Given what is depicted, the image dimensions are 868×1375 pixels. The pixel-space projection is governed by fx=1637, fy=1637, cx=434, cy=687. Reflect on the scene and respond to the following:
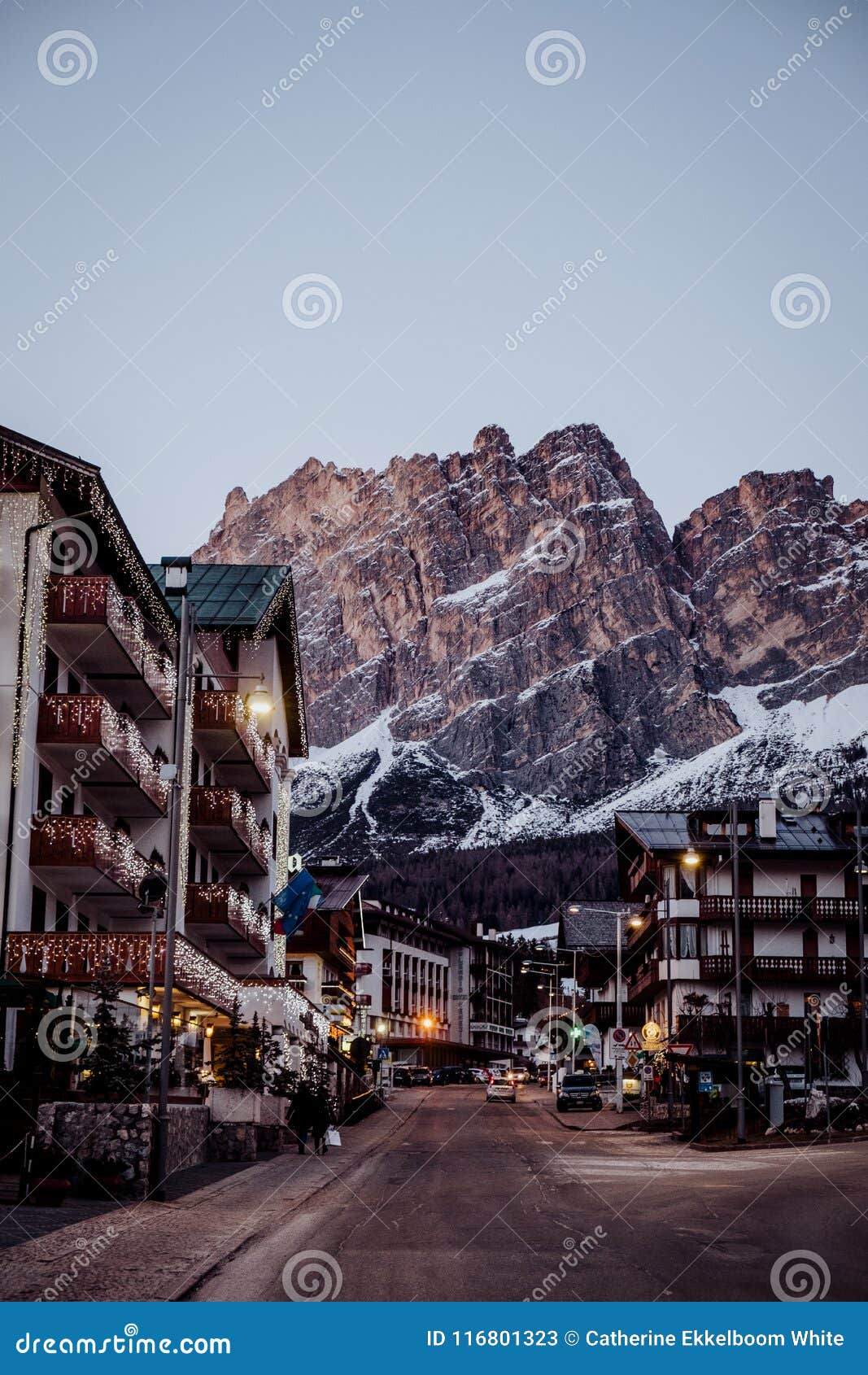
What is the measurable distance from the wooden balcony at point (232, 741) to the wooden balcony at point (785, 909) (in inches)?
1032

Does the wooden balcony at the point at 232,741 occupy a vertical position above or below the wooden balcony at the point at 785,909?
above

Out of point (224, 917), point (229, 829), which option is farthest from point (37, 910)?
point (229, 829)

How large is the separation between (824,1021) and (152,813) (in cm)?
4340

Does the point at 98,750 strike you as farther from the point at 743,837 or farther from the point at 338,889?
the point at 338,889

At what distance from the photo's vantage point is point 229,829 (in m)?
52.2

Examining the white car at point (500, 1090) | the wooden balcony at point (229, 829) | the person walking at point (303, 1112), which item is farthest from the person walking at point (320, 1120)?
the white car at point (500, 1090)

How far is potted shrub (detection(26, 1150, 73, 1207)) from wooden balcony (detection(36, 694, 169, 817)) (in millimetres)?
11998

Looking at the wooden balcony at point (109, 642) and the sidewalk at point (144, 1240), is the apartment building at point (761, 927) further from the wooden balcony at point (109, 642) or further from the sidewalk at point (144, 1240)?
the sidewalk at point (144, 1240)

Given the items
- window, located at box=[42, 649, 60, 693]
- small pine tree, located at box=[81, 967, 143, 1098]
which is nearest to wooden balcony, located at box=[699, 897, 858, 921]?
window, located at box=[42, 649, 60, 693]

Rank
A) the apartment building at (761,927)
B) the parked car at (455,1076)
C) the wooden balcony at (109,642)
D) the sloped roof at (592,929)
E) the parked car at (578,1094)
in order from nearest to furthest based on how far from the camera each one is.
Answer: the wooden balcony at (109,642) → the parked car at (578,1094) → the apartment building at (761,927) → the sloped roof at (592,929) → the parked car at (455,1076)

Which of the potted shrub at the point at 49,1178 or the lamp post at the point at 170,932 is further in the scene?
the lamp post at the point at 170,932

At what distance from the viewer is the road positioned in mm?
14109

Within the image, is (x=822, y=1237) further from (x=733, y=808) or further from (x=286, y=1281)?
(x=733, y=808)

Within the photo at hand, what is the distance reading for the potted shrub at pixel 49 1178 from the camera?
22.3 meters
